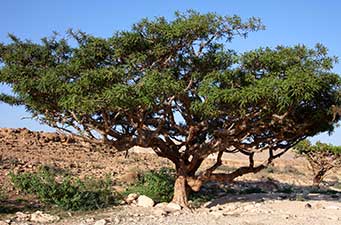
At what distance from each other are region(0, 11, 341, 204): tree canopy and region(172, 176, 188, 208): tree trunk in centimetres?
86

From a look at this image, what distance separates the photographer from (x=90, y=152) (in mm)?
31312

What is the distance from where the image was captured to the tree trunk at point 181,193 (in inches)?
548

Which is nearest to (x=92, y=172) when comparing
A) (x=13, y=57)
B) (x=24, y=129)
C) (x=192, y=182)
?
(x=192, y=182)

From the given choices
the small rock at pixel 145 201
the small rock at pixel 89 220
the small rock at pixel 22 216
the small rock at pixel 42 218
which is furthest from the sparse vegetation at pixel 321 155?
the small rock at pixel 22 216

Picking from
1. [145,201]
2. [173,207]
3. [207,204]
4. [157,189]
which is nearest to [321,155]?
[207,204]

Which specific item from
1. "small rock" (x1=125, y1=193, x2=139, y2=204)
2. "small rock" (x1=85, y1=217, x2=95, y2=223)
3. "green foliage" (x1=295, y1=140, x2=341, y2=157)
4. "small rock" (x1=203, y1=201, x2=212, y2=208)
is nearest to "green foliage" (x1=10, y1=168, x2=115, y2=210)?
"small rock" (x1=125, y1=193, x2=139, y2=204)

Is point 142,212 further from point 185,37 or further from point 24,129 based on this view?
point 24,129

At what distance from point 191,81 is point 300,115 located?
392cm

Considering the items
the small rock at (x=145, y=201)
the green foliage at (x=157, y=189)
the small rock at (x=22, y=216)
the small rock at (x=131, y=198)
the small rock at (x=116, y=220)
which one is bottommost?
the small rock at (x=116, y=220)

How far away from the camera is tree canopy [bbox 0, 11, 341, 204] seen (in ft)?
36.1

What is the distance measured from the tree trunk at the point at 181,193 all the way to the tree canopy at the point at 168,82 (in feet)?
2.82

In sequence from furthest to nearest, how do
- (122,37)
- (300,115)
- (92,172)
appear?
1. (92,172)
2. (300,115)
3. (122,37)

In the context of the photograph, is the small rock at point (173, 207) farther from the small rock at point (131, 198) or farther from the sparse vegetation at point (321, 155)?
the sparse vegetation at point (321, 155)

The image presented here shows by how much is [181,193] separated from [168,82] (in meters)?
4.32
